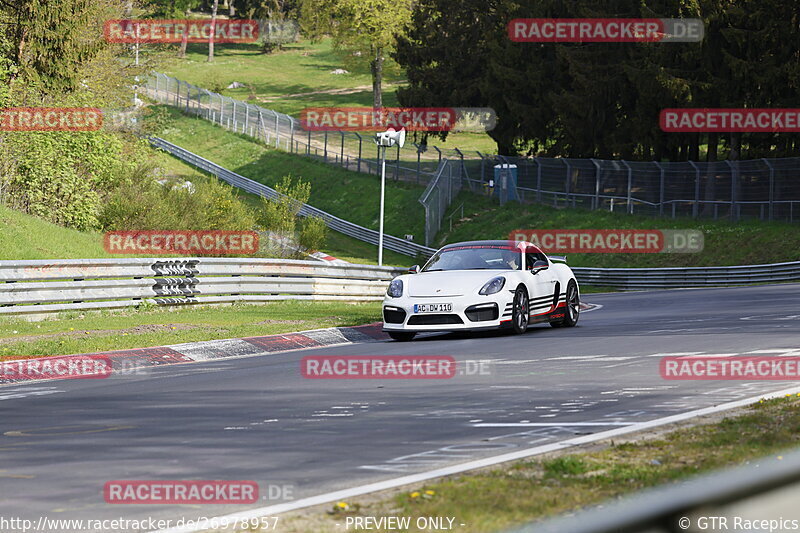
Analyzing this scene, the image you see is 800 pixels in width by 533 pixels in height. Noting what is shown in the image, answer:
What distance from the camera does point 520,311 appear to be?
56.0ft

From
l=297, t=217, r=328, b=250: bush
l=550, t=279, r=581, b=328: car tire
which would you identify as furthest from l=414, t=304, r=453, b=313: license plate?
l=297, t=217, r=328, b=250: bush

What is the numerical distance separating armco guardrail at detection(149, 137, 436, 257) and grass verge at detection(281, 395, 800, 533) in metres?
37.1

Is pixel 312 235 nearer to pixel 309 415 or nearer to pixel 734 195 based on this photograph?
pixel 734 195

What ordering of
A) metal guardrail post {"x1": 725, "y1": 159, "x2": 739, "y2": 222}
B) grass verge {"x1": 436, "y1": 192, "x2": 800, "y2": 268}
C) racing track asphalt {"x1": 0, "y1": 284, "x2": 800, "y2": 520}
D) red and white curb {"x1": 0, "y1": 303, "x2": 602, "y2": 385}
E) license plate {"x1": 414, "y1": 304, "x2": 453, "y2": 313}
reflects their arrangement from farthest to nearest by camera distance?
metal guardrail post {"x1": 725, "y1": 159, "x2": 739, "y2": 222}
grass verge {"x1": 436, "y1": 192, "x2": 800, "y2": 268}
license plate {"x1": 414, "y1": 304, "x2": 453, "y2": 313}
red and white curb {"x1": 0, "y1": 303, "x2": 602, "y2": 385}
racing track asphalt {"x1": 0, "y1": 284, "x2": 800, "y2": 520}

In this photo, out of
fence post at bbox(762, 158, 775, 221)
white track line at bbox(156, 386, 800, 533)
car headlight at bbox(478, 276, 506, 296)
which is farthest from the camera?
fence post at bbox(762, 158, 775, 221)

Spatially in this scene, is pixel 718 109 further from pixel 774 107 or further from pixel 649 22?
pixel 649 22

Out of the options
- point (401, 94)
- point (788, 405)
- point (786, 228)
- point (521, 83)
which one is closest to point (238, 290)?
point (788, 405)

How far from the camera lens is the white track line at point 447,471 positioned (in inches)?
211

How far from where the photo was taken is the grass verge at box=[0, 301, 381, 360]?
14.5 meters

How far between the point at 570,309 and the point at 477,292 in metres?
3.01

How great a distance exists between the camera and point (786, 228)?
39.7m

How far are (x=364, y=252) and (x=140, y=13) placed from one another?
14460mm

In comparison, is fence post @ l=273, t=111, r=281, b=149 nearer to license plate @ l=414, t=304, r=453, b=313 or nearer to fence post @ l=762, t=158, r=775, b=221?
fence post @ l=762, t=158, r=775, b=221

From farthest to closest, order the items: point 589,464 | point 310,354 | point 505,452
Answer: point 310,354, point 505,452, point 589,464
